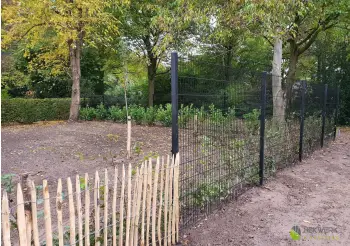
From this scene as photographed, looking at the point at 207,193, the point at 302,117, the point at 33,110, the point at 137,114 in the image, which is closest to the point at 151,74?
the point at 137,114

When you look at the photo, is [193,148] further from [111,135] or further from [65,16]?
[65,16]

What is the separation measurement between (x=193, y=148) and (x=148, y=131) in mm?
8732

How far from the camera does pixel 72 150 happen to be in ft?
26.8

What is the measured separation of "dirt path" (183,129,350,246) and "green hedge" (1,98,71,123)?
12940 mm

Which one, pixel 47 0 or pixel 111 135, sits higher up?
pixel 47 0

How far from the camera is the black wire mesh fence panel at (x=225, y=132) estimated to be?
341cm

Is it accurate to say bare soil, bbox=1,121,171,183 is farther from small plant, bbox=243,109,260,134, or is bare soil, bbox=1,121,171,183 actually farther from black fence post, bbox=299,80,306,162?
black fence post, bbox=299,80,306,162

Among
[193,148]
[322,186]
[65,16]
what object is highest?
[65,16]

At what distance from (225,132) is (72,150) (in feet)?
17.6

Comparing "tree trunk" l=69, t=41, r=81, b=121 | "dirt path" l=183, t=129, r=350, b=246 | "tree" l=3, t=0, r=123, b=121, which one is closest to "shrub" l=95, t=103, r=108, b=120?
"tree trunk" l=69, t=41, r=81, b=121

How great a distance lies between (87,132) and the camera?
11.2m

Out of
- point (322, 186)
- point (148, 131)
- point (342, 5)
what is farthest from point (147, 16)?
point (322, 186)

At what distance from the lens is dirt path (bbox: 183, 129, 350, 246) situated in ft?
11.1

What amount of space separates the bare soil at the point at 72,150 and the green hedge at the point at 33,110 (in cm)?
412
